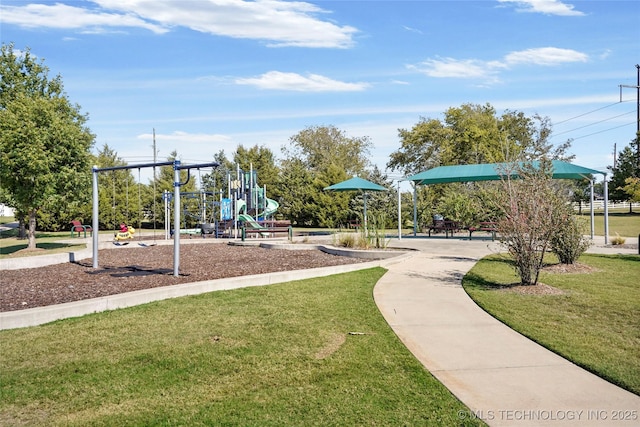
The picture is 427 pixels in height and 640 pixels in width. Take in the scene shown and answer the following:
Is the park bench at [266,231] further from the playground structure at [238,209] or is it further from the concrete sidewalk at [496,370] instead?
the concrete sidewalk at [496,370]

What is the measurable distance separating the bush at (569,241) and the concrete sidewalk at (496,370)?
3805 millimetres

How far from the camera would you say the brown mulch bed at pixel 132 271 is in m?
8.14

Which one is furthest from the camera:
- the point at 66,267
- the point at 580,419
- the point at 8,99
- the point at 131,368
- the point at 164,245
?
the point at 8,99

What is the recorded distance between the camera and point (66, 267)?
1178 centimetres

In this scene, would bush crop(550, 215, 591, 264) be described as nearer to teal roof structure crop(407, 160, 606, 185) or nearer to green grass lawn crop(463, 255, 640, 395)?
green grass lawn crop(463, 255, 640, 395)

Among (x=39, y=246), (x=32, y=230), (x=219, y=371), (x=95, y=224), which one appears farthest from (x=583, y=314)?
(x=39, y=246)

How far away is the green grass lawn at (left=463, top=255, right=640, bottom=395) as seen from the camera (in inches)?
187

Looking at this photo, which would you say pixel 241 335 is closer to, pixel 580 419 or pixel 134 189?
pixel 580 419

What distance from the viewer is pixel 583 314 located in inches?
257

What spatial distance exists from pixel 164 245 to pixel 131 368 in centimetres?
1436

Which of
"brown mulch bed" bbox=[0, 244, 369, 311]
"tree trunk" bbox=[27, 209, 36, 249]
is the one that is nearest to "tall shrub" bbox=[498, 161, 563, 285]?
"brown mulch bed" bbox=[0, 244, 369, 311]

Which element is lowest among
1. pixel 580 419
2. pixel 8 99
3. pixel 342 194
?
pixel 580 419

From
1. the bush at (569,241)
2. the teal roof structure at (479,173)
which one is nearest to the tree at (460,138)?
the teal roof structure at (479,173)

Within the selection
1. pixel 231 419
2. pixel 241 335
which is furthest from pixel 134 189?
pixel 231 419
